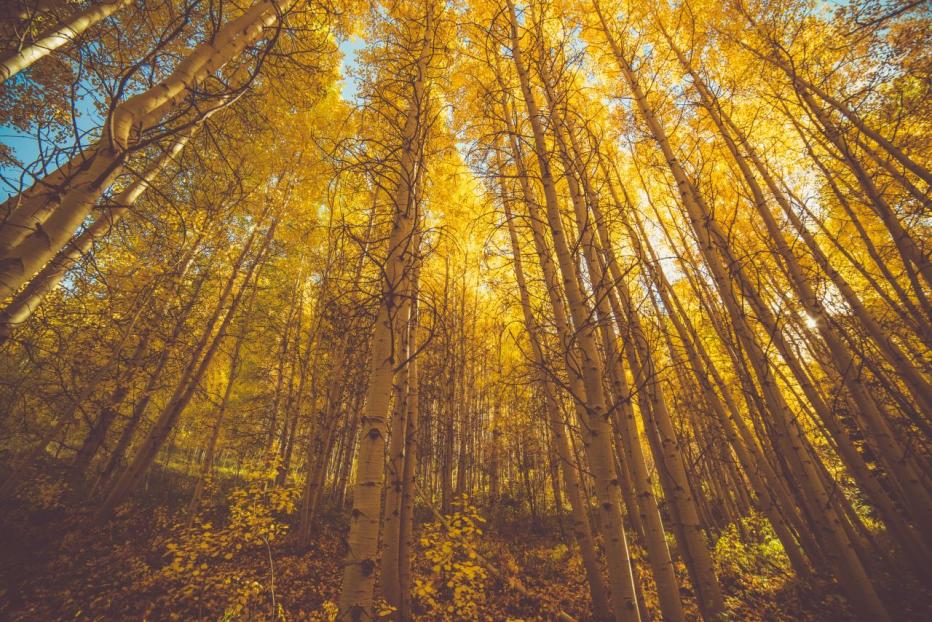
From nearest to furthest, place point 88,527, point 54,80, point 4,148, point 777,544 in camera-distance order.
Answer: point 54,80 → point 4,148 → point 88,527 → point 777,544

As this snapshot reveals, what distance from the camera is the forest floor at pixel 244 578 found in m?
4.75

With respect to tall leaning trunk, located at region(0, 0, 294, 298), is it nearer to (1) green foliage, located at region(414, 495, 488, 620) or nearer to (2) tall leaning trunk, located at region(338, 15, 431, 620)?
(2) tall leaning trunk, located at region(338, 15, 431, 620)

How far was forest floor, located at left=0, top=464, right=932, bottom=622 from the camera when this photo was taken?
4.75 m

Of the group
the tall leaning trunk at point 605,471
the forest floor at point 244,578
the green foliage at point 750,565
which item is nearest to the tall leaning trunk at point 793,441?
the forest floor at point 244,578

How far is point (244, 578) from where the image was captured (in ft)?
19.1

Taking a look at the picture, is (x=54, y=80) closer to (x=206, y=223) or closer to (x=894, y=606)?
(x=206, y=223)

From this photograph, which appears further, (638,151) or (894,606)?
(638,151)

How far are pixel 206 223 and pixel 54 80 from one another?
2.81 m

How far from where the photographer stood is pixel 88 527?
6.55m

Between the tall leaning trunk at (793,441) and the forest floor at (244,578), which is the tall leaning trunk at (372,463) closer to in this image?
the forest floor at (244,578)

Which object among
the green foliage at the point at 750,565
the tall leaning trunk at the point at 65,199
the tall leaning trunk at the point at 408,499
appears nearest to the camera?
the tall leaning trunk at the point at 65,199

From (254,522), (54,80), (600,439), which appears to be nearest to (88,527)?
(254,522)

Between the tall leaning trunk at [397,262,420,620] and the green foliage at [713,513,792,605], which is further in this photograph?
the green foliage at [713,513,792,605]

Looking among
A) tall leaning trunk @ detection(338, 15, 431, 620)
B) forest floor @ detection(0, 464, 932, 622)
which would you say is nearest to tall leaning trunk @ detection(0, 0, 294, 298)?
tall leaning trunk @ detection(338, 15, 431, 620)
